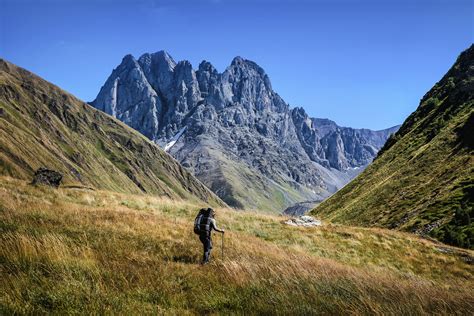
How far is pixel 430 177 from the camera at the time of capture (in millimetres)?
66688

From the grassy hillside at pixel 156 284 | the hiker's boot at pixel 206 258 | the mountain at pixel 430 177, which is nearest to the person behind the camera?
the grassy hillside at pixel 156 284

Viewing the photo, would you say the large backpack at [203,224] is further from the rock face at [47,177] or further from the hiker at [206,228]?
the rock face at [47,177]

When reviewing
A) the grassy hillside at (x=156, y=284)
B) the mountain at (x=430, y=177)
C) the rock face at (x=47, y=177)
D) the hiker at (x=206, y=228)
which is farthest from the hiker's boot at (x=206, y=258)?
the mountain at (x=430, y=177)

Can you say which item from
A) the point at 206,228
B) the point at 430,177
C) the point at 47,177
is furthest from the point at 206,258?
the point at 430,177

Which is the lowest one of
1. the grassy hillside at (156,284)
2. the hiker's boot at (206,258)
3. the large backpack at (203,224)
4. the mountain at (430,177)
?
the hiker's boot at (206,258)

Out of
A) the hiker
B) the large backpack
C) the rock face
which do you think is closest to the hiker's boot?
the hiker

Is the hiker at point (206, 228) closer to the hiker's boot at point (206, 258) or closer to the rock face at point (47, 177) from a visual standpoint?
the hiker's boot at point (206, 258)

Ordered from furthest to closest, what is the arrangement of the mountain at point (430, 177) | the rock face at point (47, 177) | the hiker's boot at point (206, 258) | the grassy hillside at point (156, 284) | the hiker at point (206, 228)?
the mountain at point (430, 177) < the rock face at point (47, 177) < the hiker at point (206, 228) < the hiker's boot at point (206, 258) < the grassy hillside at point (156, 284)

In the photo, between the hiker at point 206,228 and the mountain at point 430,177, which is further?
the mountain at point 430,177

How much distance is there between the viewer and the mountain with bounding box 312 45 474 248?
50.2 meters

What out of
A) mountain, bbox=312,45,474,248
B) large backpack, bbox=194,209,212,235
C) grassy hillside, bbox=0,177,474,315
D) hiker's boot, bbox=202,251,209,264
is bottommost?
hiker's boot, bbox=202,251,209,264

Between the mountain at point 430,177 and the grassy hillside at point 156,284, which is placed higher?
the mountain at point 430,177

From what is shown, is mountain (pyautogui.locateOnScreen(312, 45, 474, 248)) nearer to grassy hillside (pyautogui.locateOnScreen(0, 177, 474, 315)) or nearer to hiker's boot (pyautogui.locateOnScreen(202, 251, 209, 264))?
hiker's boot (pyautogui.locateOnScreen(202, 251, 209, 264))

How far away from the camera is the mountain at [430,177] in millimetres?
50156
